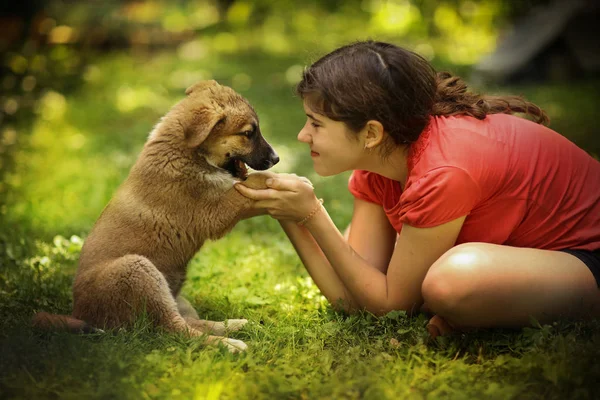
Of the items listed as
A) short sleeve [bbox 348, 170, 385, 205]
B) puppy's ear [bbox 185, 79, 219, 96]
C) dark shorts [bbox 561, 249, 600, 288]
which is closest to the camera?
dark shorts [bbox 561, 249, 600, 288]

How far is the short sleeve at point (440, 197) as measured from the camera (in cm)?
274

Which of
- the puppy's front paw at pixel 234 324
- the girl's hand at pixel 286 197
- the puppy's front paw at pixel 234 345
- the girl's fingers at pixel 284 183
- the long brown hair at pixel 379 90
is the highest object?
the long brown hair at pixel 379 90

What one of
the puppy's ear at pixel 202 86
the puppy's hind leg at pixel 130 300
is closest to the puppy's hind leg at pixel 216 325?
the puppy's hind leg at pixel 130 300

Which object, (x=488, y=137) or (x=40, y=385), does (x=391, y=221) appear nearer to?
(x=488, y=137)

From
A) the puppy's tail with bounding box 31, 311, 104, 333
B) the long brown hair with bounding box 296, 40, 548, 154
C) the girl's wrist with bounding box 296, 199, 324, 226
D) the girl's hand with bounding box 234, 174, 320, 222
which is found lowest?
the puppy's tail with bounding box 31, 311, 104, 333

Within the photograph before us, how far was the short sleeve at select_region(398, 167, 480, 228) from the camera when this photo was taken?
8.98ft

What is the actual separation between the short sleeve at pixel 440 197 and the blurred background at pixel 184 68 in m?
1.00

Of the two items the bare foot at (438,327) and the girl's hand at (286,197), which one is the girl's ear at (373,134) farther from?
the bare foot at (438,327)

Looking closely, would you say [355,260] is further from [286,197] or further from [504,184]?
[504,184]

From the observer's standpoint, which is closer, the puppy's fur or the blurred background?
the puppy's fur

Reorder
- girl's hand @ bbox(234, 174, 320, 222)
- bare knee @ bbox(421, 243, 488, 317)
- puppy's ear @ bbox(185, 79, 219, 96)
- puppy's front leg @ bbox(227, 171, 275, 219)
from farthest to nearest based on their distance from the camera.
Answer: puppy's ear @ bbox(185, 79, 219, 96) < puppy's front leg @ bbox(227, 171, 275, 219) < girl's hand @ bbox(234, 174, 320, 222) < bare knee @ bbox(421, 243, 488, 317)

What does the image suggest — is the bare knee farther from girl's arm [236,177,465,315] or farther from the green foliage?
the green foliage

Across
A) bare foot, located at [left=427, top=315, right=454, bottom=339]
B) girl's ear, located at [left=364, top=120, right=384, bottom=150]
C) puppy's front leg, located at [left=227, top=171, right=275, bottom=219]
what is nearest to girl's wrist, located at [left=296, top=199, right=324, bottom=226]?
puppy's front leg, located at [left=227, top=171, right=275, bottom=219]

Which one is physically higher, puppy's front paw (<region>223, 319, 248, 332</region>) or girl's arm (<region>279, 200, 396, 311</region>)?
girl's arm (<region>279, 200, 396, 311</region>)
